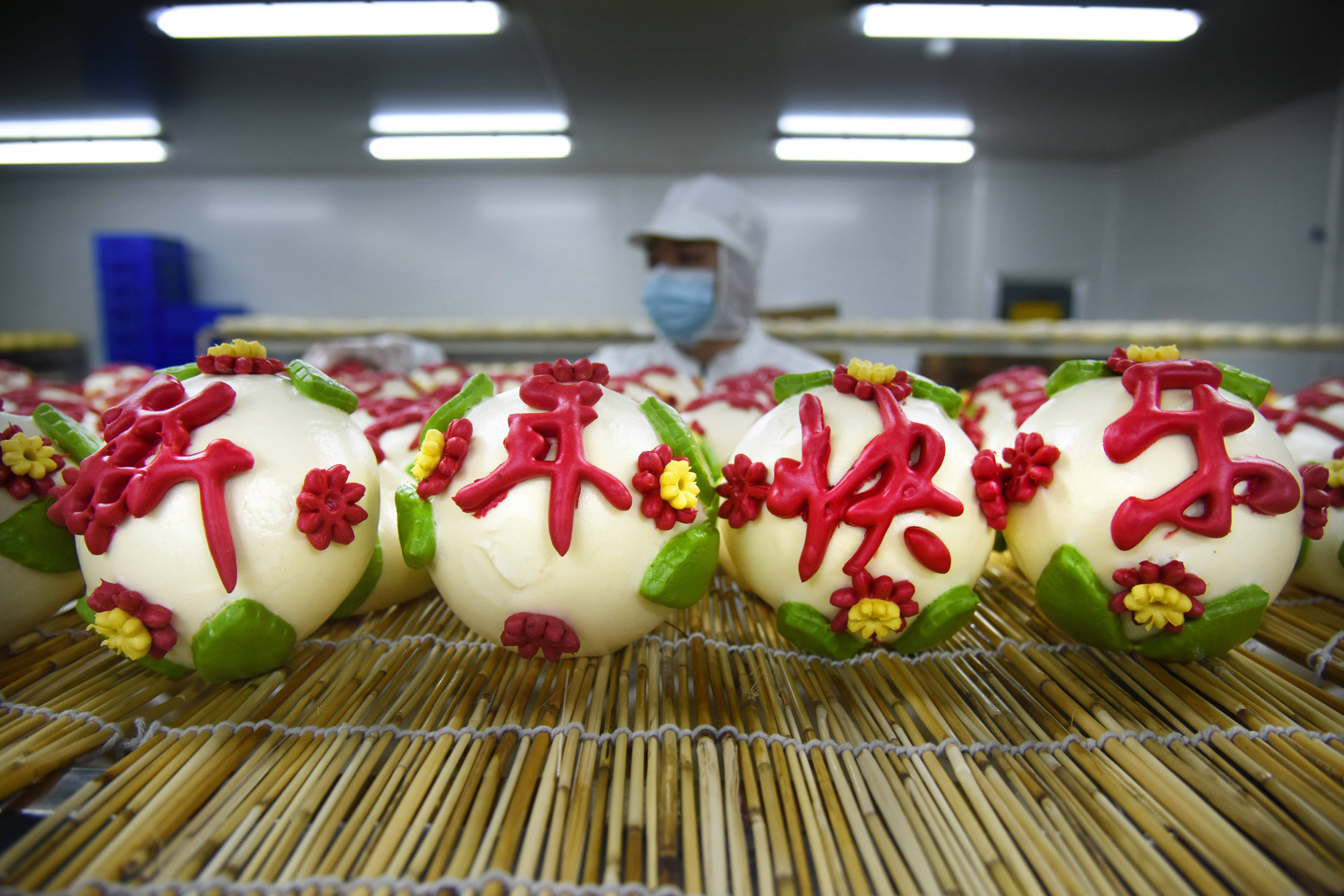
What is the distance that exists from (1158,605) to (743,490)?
469 mm

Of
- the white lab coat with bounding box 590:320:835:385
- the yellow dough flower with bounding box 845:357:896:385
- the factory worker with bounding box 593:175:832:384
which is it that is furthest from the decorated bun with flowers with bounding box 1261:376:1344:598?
the white lab coat with bounding box 590:320:835:385

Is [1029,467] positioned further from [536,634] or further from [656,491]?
[536,634]

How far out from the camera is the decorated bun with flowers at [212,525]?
0.69 m

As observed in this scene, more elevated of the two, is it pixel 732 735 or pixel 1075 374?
pixel 1075 374

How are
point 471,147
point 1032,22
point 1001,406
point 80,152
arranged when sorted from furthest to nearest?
point 471,147 → point 80,152 → point 1032,22 → point 1001,406

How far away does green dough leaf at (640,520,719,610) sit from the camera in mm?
732

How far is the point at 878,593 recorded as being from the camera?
744 millimetres

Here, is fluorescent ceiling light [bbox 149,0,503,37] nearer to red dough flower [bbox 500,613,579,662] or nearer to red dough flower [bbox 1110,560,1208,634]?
red dough flower [bbox 500,613,579,662]

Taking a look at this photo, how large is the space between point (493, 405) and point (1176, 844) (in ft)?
2.56

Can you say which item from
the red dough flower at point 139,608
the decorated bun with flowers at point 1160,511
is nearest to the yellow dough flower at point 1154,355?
the decorated bun with flowers at point 1160,511

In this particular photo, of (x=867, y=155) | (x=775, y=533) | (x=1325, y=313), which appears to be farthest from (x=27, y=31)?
(x=1325, y=313)

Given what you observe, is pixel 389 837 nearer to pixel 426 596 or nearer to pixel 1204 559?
pixel 426 596

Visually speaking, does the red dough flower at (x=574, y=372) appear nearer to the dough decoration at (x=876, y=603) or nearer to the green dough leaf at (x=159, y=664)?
the dough decoration at (x=876, y=603)

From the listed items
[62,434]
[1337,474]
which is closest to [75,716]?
[62,434]
